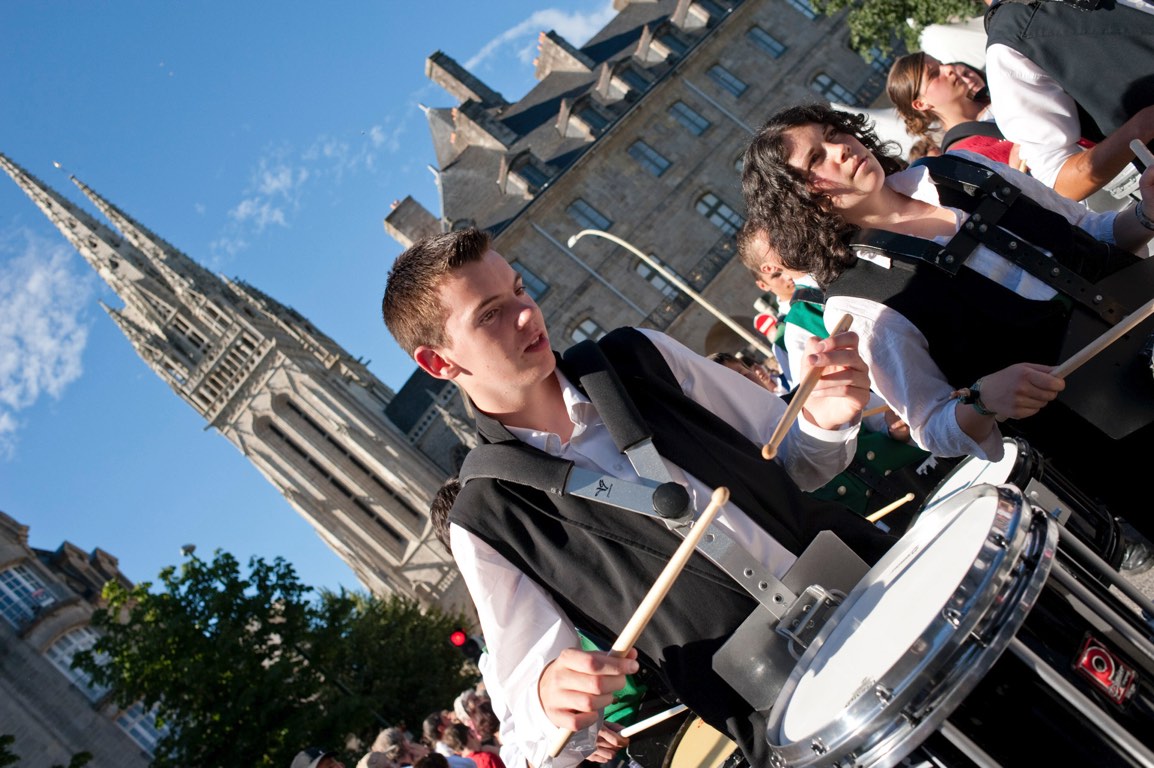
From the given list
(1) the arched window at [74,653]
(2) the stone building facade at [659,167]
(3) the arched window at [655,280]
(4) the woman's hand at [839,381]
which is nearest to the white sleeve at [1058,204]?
(4) the woman's hand at [839,381]

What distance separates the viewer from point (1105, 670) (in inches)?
101

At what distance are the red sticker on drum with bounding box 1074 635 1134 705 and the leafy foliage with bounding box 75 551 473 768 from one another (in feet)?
85.1

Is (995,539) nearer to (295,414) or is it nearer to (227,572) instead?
(227,572)

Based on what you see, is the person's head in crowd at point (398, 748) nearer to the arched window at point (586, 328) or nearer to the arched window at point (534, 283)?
the arched window at point (586, 328)

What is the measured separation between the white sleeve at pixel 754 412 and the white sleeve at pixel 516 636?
0.97 m

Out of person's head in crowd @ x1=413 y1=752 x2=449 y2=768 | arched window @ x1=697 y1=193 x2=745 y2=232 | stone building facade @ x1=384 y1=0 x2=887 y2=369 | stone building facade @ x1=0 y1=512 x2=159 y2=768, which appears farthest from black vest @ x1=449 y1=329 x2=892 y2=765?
arched window @ x1=697 y1=193 x2=745 y2=232

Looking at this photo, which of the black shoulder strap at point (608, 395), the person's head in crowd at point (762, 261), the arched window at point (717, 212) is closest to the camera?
the black shoulder strap at point (608, 395)

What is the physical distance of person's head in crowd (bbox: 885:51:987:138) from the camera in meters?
7.31

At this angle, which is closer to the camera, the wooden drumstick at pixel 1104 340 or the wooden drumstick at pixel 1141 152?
the wooden drumstick at pixel 1104 340

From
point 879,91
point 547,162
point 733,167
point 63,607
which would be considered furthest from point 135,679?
Answer: point 879,91

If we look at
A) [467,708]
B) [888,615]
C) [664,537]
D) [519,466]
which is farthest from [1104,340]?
[467,708]

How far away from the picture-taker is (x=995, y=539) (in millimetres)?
2531

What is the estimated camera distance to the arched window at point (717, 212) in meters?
38.2

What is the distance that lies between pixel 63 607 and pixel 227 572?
1306 cm
